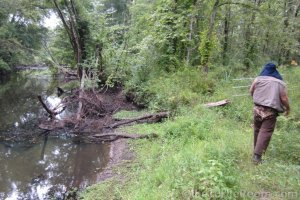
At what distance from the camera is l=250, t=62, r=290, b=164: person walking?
4.99 meters

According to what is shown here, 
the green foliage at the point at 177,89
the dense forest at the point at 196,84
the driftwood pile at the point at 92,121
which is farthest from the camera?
the green foliage at the point at 177,89

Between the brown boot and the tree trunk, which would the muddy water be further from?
the tree trunk

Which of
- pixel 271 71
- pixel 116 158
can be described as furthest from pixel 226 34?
pixel 271 71

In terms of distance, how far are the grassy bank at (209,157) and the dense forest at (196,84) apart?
0.9 inches

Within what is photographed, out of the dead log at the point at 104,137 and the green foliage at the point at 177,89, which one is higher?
the green foliage at the point at 177,89

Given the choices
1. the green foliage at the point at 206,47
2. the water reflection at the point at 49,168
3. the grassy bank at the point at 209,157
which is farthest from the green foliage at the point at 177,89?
the water reflection at the point at 49,168

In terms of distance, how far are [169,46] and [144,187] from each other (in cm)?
954

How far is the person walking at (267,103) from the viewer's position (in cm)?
499

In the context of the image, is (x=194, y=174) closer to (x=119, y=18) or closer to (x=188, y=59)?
(x=188, y=59)

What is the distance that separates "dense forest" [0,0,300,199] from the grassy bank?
22 mm

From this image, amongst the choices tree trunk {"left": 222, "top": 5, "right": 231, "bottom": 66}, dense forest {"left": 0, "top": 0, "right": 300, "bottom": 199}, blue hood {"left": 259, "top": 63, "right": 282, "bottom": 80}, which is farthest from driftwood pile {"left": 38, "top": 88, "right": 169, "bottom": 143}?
tree trunk {"left": 222, "top": 5, "right": 231, "bottom": 66}

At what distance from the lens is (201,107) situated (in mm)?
8773

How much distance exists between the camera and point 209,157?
16.0ft

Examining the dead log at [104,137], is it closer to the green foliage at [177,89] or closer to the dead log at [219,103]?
the green foliage at [177,89]
